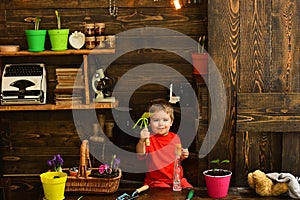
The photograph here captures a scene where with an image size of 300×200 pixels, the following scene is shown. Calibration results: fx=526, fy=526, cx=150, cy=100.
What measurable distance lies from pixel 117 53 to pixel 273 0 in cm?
128

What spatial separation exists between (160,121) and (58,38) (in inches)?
38.9

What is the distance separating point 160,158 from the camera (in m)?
3.50

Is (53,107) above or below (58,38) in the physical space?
below

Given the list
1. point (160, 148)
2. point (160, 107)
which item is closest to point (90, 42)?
point (160, 107)

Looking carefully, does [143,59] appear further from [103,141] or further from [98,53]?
[103,141]

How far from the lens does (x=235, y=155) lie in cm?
344

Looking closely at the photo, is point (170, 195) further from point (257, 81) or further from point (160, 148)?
point (257, 81)

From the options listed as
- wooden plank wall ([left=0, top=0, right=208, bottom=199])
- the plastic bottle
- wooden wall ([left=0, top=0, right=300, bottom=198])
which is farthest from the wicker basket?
wooden plank wall ([left=0, top=0, right=208, bottom=199])

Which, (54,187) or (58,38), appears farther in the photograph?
(58,38)

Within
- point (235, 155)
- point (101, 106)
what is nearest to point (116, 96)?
point (101, 106)

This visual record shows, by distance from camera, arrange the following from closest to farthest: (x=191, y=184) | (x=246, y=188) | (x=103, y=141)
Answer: (x=246, y=188) → (x=191, y=184) → (x=103, y=141)

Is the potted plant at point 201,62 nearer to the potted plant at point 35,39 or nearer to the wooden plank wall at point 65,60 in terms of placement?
the wooden plank wall at point 65,60

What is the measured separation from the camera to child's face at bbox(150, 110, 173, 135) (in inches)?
136

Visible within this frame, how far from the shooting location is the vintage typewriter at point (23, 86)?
12.5 feet
